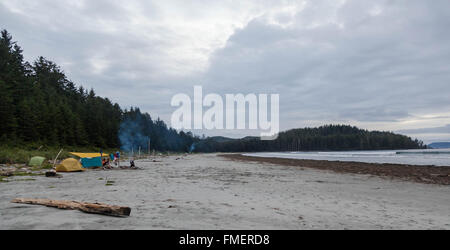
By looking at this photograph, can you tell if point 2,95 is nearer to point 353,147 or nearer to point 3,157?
point 3,157

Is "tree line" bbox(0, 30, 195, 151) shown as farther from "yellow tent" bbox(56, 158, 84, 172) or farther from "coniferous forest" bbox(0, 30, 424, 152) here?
"yellow tent" bbox(56, 158, 84, 172)

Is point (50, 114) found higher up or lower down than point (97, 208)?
higher up

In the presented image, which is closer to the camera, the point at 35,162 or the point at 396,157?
the point at 35,162

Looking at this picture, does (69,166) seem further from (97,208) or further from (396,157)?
(396,157)

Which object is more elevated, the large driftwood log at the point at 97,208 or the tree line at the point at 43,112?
the tree line at the point at 43,112

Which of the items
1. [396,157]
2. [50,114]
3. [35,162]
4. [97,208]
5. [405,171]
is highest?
[50,114]

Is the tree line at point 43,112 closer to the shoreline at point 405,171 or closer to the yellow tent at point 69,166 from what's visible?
the yellow tent at point 69,166

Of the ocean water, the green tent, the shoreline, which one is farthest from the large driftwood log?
the ocean water

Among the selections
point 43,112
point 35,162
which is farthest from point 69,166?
point 43,112

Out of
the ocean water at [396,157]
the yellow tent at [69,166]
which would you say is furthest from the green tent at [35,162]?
the ocean water at [396,157]

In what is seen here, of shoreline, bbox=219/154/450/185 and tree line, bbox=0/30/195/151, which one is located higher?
tree line, bbox=0/30/195/151

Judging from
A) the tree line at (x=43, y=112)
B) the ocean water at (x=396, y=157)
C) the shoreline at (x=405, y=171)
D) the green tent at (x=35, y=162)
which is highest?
the tree line at (x=43, y=112)
